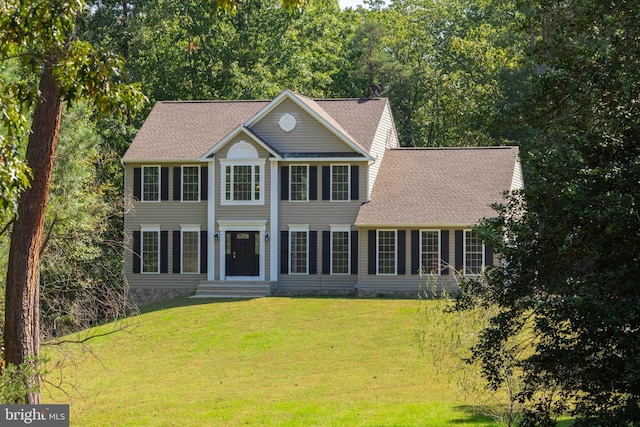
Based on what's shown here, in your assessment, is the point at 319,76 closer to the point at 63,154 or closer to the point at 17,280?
the point at 63,154

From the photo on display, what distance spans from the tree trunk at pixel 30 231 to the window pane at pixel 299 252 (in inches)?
848

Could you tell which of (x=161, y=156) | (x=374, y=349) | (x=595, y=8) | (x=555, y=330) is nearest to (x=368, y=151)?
(x=161, y=156)

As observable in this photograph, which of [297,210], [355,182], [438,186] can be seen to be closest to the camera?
[355,182]

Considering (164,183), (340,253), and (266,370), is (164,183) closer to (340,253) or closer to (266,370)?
(340,253)

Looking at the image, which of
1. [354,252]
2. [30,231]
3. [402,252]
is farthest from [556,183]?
[354,252]

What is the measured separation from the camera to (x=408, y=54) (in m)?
52.8

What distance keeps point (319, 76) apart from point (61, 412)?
1421 inches

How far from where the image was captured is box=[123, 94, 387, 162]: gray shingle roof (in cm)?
3628

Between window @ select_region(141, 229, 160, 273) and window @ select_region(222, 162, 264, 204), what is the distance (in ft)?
10.3

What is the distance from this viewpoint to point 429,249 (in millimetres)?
34062

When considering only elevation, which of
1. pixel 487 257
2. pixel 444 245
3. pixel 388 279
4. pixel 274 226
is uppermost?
pixel 274 226

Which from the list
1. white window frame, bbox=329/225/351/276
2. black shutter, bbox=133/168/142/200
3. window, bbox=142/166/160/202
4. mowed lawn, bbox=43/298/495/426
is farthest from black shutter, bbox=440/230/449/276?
black shutter, bbox=133/168/142/200

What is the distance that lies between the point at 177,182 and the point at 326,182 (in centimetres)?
576

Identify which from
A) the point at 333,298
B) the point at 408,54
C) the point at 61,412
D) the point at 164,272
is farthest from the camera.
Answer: the point at 408,54
